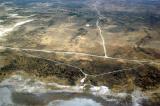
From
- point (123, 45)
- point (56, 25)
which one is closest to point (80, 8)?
point (56, 25)

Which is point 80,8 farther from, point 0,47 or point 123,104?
point 123,104

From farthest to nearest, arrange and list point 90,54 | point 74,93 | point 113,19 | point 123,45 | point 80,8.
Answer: point 80,8, point 113,19, point 123,45, point 90,54, point 74,93

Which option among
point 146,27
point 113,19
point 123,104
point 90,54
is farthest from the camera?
point 113,19

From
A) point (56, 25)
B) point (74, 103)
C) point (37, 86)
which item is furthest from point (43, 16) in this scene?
point (74, 103)

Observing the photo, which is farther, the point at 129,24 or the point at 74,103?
the point at 129,24

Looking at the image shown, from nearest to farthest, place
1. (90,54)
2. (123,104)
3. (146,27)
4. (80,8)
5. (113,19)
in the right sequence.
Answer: (123,104)
(90,54)
(146,27)
(113,19)
(80,8)

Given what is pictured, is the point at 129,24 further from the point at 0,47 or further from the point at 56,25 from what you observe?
the point at 0,47
